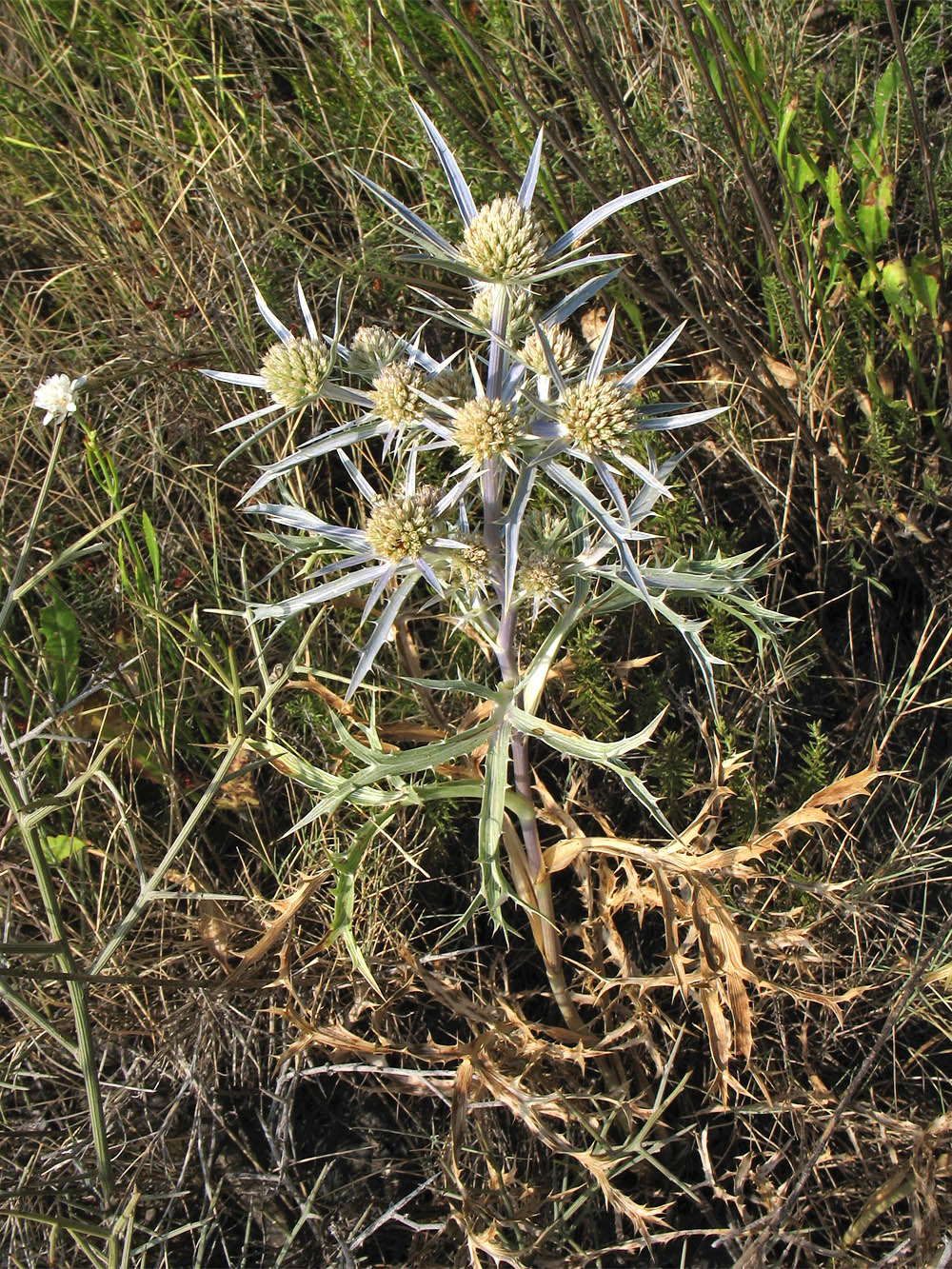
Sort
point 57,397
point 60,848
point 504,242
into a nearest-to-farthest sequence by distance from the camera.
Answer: point 504,242, point 57,397, point 60,848

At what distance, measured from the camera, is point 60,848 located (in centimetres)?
211

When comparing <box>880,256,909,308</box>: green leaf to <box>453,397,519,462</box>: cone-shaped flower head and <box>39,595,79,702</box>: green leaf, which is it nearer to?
<box>453,397,519,462</box>: cone-shaped flower head

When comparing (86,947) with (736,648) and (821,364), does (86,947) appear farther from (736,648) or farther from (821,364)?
(821,364)

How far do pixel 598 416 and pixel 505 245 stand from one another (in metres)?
0.26

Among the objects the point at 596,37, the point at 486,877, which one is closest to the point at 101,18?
the point at 596,37

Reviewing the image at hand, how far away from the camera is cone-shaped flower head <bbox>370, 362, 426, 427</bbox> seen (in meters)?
1.38

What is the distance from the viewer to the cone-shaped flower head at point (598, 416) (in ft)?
4.29

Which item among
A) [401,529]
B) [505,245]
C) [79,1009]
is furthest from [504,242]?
[79,1009]

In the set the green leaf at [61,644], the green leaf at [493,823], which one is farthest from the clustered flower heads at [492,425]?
the green leaf at [61,644]

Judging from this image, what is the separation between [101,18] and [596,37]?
4.73 feet

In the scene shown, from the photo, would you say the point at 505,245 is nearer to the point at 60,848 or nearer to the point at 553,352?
the point at 553,352

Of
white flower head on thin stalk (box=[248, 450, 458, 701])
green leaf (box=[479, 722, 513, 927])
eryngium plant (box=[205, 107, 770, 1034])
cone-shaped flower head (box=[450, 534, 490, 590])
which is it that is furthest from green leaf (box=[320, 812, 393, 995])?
cone-shaped flower head (box=[450, 534, 490, 590])

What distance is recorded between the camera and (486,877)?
1.47 meters

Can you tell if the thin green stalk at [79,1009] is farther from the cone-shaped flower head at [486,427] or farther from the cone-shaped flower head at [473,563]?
the cone-shaped flower head at [486,427]
